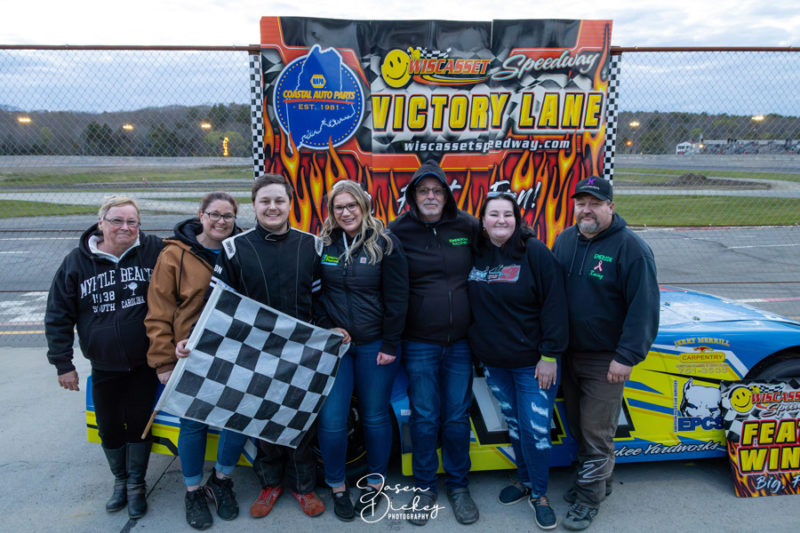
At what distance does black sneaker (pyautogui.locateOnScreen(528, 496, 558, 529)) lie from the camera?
8.48ft

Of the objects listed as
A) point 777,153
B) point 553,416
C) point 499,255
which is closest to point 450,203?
point 499,255

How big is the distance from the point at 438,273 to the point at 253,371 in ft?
3.55

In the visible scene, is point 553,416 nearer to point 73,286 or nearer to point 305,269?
point 305,269

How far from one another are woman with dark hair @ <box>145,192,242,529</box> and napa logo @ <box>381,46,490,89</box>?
1.92 m

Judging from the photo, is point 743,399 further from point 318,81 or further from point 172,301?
point 318,81

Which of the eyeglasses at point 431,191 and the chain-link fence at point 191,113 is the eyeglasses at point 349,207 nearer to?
the eyeglasses at point 431,191

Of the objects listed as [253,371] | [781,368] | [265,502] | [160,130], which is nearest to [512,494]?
[265,502]

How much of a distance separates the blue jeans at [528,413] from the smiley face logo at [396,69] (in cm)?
248

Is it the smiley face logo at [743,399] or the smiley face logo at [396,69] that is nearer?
the smiley face logo at [743,399]

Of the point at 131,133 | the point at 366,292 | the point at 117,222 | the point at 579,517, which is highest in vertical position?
the point at 131,133

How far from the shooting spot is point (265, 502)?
2.76 meters

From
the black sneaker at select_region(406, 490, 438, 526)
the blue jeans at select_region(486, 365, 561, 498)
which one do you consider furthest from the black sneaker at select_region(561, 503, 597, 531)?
the black sneaker at select_region(406, 490, 438, 526)

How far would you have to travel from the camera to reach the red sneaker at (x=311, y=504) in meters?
2.72

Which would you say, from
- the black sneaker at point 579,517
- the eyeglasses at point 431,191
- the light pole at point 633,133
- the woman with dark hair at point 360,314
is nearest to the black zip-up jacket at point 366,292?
the woman with dark hair at point 360,314
